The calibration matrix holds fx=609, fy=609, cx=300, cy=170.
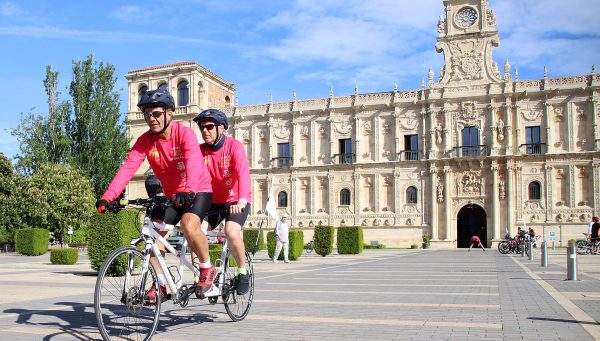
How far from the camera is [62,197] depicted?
4025 cm

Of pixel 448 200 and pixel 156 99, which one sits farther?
pixel 448 200

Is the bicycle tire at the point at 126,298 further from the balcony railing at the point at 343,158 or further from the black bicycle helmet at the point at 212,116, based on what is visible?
the balcony railing at the point at 343,158

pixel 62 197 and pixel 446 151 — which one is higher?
pixel 446 151

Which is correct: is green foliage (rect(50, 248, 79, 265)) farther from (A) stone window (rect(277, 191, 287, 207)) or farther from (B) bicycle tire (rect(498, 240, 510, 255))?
(A) stone window (rect(277, 191, 287, 207))

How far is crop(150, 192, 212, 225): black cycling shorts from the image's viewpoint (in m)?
6.34

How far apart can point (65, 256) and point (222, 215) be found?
16.6 meters

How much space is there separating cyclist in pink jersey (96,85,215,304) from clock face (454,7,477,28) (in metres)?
46.8

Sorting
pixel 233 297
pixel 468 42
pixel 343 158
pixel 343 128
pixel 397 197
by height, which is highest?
pixel 468 42

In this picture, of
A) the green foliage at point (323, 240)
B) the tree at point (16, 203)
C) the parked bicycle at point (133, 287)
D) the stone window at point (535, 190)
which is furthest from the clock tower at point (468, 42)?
the parked bicycle at point (133, 287)

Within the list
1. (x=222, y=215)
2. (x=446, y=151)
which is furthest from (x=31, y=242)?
(x=446, y=151)

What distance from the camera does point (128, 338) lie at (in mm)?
5770

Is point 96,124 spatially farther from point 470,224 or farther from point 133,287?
point 133,287

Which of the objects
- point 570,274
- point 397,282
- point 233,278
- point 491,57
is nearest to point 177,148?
point 233,278

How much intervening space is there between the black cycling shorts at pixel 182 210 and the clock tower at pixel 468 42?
4495cm
